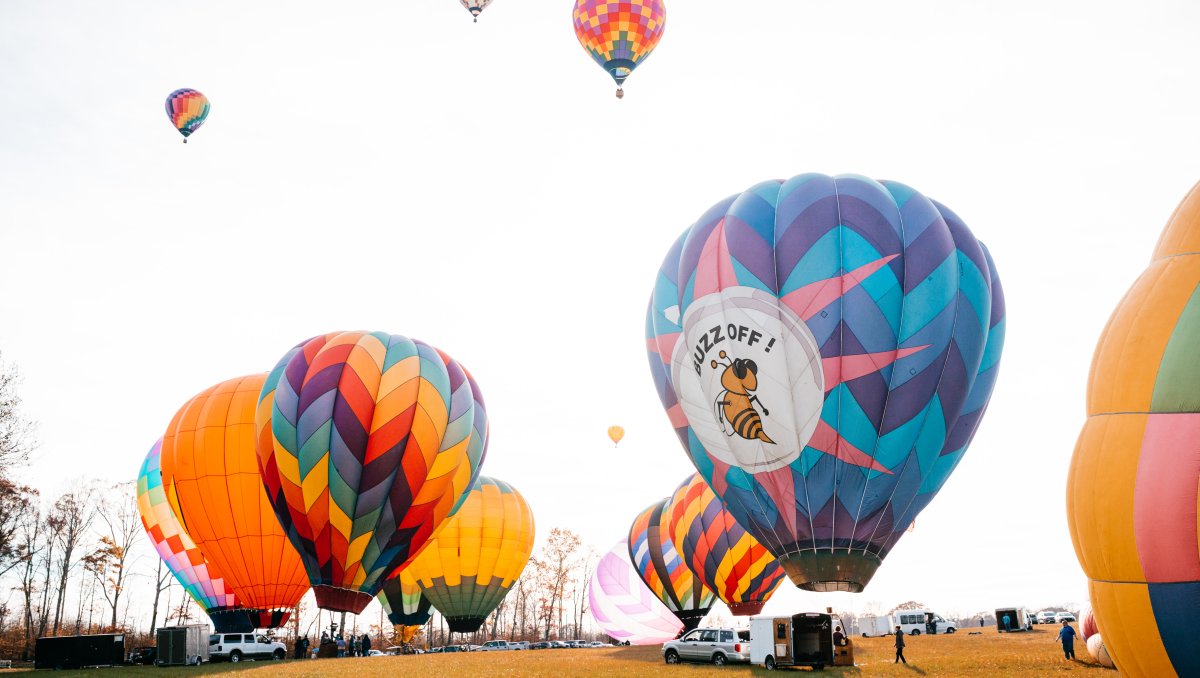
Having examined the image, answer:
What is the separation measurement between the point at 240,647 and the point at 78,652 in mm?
3721

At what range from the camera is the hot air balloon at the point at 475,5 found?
28250 mm

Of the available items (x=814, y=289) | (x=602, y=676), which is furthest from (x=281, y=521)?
(x=814, y=289)

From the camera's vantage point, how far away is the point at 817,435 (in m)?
16.9

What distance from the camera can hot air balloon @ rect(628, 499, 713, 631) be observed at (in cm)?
3416

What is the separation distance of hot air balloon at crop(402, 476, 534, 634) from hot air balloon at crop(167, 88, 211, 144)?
16.3 m

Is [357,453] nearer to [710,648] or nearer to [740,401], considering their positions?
[710,648]

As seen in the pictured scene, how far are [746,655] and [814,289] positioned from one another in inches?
324

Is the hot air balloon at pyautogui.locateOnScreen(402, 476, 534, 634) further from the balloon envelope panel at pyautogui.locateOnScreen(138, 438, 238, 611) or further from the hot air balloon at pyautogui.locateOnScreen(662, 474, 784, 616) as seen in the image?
the balloon envelope panel at pyautogui.locateOnScreen(138, 438, 238, 611)

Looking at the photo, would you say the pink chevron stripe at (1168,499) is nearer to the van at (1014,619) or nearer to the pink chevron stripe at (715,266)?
the pink chevron stripe at (715,266)

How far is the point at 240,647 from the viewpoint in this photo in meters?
24.9

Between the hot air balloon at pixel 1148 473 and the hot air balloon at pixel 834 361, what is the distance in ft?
27.6

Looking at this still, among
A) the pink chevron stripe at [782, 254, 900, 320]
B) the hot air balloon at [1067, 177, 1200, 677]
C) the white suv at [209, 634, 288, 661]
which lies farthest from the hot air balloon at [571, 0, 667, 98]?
the hot air balloon at [1067, 177, 1200, 677]

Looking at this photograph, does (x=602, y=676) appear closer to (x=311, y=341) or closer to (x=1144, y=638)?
(x=1144, y=638)

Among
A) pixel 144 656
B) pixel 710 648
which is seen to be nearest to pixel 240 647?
pixel 144 656
